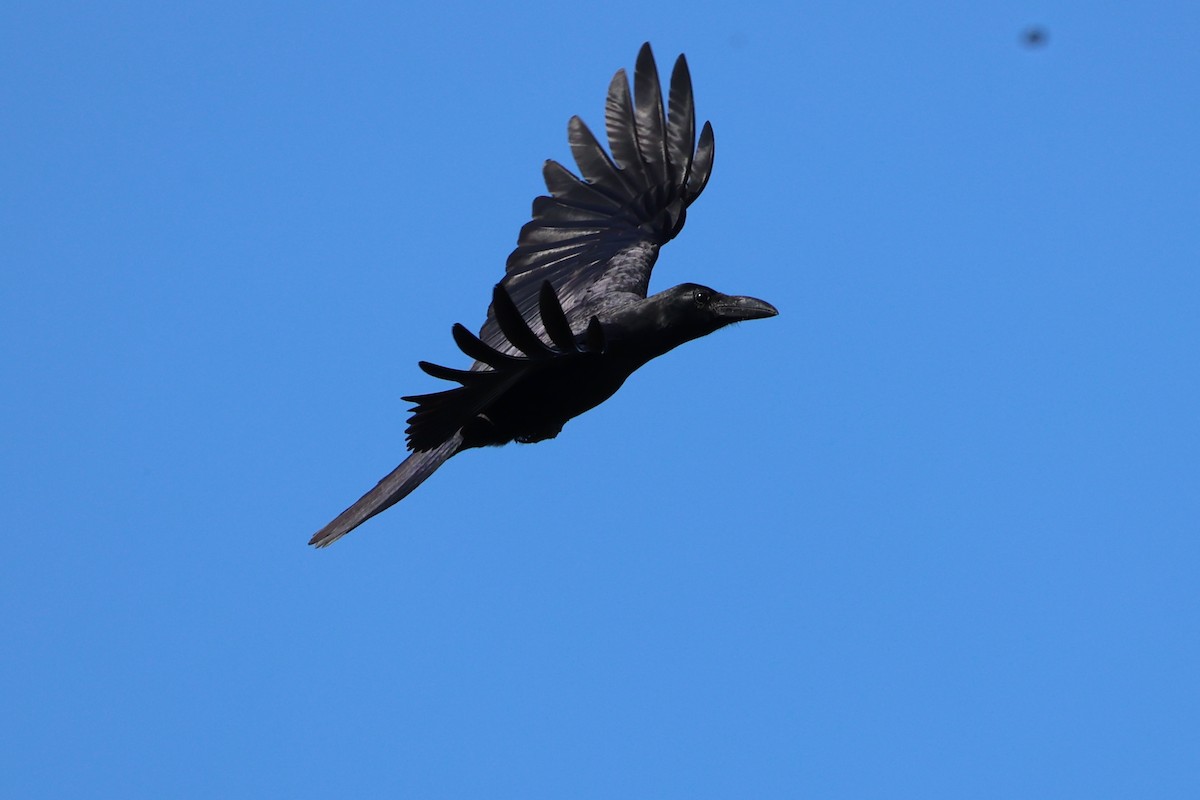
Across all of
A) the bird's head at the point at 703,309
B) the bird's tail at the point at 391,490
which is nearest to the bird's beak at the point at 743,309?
the bird's head at the point at 703,309

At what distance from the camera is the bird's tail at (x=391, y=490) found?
7980 mm

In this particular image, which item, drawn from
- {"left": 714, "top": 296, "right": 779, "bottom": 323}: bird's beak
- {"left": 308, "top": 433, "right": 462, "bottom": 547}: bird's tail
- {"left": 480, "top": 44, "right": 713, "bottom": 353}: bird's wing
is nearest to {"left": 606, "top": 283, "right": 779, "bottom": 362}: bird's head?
{"left": 714, "top": 296, "right": 779, "bottom": 323}: bird's beak

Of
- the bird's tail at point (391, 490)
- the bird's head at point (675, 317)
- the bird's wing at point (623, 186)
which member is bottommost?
the bird's tail at point (391, 490)

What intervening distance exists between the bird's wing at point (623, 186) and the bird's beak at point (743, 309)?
132 centimetres

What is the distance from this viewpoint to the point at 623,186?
33.6 ft

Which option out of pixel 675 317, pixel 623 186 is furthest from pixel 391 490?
pixel 623 186

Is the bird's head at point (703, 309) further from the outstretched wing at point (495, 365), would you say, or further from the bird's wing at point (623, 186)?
the bird's wing at point (623, 186)

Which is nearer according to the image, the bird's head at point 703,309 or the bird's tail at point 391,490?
the bird's tail at point 391,490

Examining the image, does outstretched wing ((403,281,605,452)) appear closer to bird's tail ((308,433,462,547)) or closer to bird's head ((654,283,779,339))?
bird's tail ((308,433,462,547))

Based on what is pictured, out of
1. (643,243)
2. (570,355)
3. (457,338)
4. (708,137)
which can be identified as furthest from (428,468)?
(708,137)

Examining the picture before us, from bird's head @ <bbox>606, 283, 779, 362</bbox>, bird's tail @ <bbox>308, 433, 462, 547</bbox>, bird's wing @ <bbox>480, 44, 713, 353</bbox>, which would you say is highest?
bird's wing @ <bbox>480, 44, 713, 353</bbox>

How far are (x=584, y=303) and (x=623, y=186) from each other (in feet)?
4.22

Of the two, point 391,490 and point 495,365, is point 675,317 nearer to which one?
point 495,365

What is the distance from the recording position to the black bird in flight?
7230 millimetres
